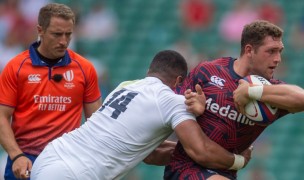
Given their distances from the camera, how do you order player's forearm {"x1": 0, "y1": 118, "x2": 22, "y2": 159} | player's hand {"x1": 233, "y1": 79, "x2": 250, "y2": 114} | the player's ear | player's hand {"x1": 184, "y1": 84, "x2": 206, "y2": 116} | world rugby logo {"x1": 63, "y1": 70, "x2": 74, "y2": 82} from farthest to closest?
world rugby logo {"x1": 63, "y1": 70, "x2": 74, "y2": 82} → player's forearm {"x1": 0, "y1": 118, "x2": 22, "y2": 159} → the player's ear → player's hand {"x1": 184, "y1": 84, "x2": 206, "y2": 116} → player's hand {"x1": 233, "y1": 79, "x2": 250, "y2": 114}

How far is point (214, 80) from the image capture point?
24.1 ft

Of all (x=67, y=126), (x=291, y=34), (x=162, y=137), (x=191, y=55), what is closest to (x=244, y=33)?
(x=162, y=137)

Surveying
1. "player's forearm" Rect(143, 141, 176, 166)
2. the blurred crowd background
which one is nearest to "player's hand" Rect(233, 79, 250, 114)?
"player's forearm" Rect(143, 141, 176, 166)

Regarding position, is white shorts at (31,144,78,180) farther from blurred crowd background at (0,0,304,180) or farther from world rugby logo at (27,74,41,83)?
blurred crowd background at (0,0,304,180)

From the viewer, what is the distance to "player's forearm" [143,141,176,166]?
7801 millimetres

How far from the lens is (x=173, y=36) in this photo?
16703 mm

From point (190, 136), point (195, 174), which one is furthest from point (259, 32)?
point (195, 174)

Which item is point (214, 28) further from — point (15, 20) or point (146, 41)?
point (15, 20)

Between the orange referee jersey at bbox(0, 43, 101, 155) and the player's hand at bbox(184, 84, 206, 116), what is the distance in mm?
1279

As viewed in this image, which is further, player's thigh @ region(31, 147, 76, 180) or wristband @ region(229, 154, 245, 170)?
wristband @ region(229, 154, 245, 170)

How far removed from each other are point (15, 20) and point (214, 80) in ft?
29.4

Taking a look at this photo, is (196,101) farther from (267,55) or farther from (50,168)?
(50,168)

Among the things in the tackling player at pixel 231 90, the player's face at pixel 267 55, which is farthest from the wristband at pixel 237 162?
the player's face at pixel 267 55

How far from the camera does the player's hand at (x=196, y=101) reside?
23.4 ft
